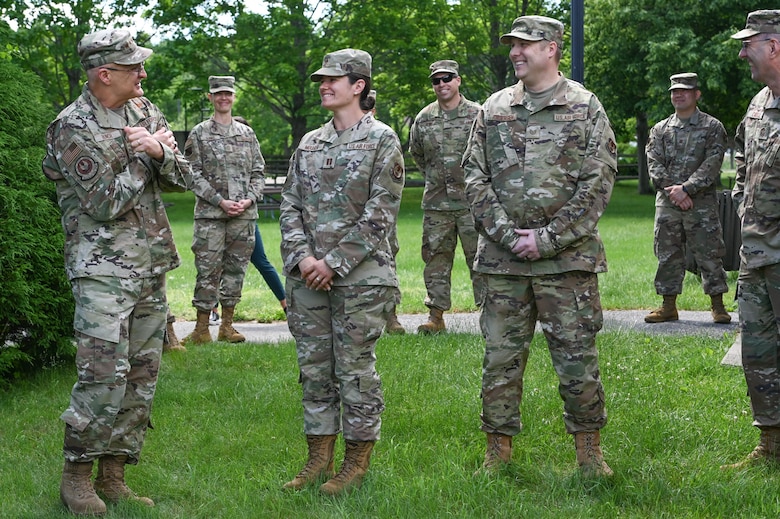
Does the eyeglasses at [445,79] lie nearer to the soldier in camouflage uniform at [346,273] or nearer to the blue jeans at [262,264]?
the blue jeans at [262,264]

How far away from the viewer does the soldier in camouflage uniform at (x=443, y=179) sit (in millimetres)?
9109

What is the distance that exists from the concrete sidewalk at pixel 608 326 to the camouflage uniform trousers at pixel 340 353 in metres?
4.20

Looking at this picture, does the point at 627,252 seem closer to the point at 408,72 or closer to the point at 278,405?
the point at 278,405

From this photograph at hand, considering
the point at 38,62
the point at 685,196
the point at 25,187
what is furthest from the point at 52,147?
the point at 38,62

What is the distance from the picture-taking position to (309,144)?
5.14m

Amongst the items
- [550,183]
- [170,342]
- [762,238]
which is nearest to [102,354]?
[550,183]

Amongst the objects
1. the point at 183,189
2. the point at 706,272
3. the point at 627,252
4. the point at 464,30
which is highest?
the point at 464,30

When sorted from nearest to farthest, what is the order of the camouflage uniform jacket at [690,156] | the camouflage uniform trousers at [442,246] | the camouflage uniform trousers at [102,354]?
1. the camouflage uniform trousers at [102,354]
2. the camouflage uniform trousers at [442,246]
3. the camouflage uniform jacket at [690,156]

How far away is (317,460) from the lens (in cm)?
508

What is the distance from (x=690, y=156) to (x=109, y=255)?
6.84 m

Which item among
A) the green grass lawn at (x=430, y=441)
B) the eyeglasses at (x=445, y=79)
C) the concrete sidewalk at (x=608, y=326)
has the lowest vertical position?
the concrete sidewalk at (x=608, y=326)

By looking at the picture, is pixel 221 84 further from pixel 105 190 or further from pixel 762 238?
pixel 762 238

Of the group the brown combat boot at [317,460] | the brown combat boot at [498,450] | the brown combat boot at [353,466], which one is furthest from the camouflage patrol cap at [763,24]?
the brown combat boot at [317,460]

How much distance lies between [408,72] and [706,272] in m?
23.0
